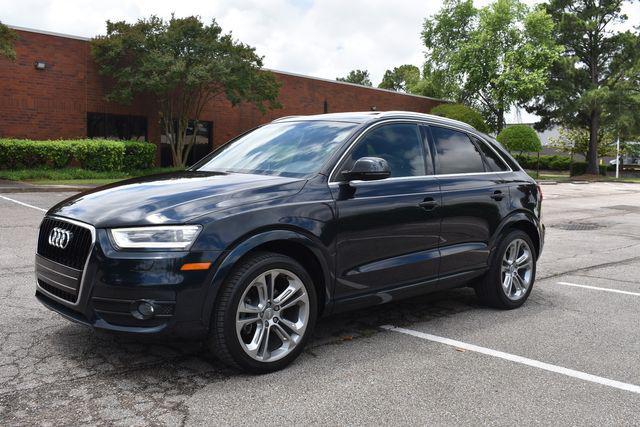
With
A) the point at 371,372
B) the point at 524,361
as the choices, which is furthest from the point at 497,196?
the point at 371,372

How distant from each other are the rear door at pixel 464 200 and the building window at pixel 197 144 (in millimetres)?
23115

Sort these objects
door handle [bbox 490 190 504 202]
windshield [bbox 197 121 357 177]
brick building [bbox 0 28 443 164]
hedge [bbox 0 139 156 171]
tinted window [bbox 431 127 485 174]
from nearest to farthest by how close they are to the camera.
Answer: windshield [bbox 197 121 357 177] < tinted window [bbox 431 127 485 174] < door handle [bbox 490 190 504 202] < hedge [bbox 0 139 156 171] < brick building [bbox 0 28 443 164]

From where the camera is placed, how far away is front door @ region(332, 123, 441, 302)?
4391 millimetres

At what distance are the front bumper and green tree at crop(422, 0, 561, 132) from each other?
149 feet

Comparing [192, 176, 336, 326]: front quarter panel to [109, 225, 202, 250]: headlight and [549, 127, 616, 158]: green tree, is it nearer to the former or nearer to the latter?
[109, 225, 202, 250]: headlight

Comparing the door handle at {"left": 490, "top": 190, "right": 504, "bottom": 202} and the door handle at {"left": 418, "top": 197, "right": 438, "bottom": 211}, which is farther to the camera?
the door handle at {"left": 490, "top": 190, "right": 504, "bottom": 202}

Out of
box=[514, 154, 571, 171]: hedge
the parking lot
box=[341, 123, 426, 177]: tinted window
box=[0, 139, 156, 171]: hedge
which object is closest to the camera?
the parking lot

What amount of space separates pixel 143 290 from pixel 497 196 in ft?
11.5

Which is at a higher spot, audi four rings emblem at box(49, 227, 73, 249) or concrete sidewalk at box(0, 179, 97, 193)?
audi four rings emblem at box(49, 227, 73, 249)

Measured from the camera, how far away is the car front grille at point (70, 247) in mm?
3711

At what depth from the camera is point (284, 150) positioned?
484 centimetres

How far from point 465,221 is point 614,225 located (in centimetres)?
1027

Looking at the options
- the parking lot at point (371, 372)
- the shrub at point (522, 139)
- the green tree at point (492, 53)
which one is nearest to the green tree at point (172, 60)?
the parking lot at point (371, 372)

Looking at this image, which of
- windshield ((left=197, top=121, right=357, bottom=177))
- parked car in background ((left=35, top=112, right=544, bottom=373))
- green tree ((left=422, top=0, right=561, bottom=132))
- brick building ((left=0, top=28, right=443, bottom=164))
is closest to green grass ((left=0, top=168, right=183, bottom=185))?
brick building ((left=0, top=28, right=443, bottom=164))
